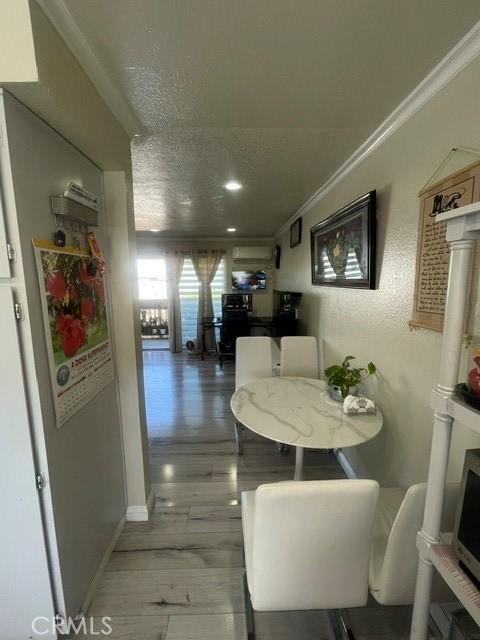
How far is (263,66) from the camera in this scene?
1.08m

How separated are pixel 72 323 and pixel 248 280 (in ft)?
15.0

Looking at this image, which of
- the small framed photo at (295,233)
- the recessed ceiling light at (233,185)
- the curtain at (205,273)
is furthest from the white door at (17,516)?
the curtain at (205,273)

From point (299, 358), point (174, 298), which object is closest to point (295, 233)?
point (299, 358)

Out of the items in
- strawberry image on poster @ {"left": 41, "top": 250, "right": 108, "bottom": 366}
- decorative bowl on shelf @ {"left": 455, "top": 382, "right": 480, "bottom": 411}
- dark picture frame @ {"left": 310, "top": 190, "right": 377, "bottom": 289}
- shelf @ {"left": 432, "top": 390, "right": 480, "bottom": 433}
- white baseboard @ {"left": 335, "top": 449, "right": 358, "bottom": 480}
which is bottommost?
white baseboard @ {"left": 335, "top": 449, "right": 358, "bottom": 480}

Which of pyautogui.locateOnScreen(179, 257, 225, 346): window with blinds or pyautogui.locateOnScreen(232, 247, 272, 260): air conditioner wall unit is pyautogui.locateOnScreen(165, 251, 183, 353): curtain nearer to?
pyautogui.locateOnScreen(179, 257, 225, 346): window with blinds

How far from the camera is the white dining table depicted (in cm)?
132

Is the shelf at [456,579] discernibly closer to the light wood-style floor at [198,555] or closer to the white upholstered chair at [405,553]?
the white upholstered chair at [405,553]

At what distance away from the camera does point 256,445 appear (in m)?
2.53

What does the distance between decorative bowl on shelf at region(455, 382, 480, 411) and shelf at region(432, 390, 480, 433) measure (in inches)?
0.5

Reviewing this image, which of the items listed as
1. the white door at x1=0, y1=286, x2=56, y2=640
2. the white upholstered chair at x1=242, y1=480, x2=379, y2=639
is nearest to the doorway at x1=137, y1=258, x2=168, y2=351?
the white door at x1=0, y1=286, x2=56, y2=640

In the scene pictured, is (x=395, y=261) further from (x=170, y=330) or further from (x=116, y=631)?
(x=170, y=330)

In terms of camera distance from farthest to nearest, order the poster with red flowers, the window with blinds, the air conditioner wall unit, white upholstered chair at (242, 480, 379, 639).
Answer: the window with blinds → the air conditioner wall unit → the poster with red flowers → white upholstered chair at (242, 480, 379, 639)

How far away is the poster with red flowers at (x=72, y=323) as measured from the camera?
3.31ft

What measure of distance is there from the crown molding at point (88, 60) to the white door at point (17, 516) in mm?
832
